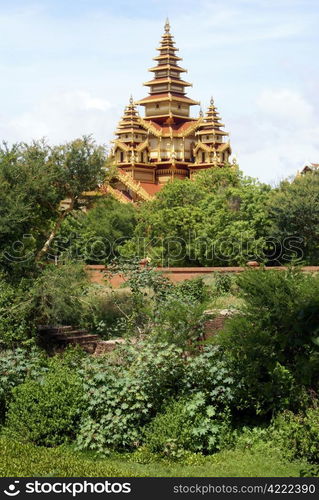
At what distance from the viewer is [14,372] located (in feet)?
42.6

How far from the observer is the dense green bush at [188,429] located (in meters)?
11.5

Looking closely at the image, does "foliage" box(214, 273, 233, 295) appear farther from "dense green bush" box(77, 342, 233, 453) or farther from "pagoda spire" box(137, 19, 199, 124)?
"pagoda spire" box(137, 19, 199, 124)

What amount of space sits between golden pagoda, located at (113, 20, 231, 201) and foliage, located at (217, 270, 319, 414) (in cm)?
4075

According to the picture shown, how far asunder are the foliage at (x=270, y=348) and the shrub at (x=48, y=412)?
2.09 m

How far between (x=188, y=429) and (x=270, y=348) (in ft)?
4.87

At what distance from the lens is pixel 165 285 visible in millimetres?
18391

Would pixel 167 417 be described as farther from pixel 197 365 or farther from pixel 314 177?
pixel 314 177

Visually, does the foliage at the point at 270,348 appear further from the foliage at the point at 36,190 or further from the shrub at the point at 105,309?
the foliage at the point at 36,190

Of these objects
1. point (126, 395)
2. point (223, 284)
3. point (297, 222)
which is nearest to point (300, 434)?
point (126, 395)

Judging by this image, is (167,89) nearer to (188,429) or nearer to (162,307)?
(162,307)

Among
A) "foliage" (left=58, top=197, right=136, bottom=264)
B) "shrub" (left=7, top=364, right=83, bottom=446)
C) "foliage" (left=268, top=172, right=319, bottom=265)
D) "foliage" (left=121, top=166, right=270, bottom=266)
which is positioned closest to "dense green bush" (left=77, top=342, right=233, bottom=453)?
"shrub" (left=7, top=364, right=83, bottom=446)

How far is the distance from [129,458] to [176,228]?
25274 millimetres

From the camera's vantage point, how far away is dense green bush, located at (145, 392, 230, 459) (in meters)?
11.5
